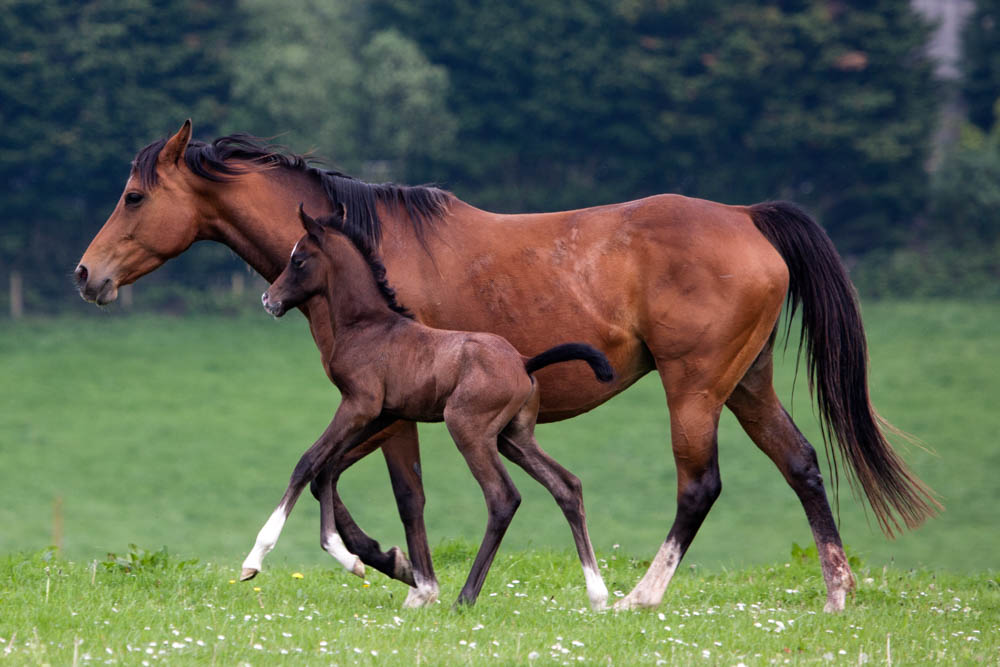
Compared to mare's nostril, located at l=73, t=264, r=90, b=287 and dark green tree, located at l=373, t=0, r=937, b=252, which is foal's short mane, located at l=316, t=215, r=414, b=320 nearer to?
mare's nostril, located at l=73, t=264, r=90, b=287

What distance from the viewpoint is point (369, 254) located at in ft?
22.6

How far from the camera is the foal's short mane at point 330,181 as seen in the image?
23.9ft

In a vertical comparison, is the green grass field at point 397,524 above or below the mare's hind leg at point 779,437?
below

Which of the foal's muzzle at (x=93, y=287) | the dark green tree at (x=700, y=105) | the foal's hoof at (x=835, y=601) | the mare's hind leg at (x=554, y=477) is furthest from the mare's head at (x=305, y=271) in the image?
the dark green tree at (x=700, y=105)

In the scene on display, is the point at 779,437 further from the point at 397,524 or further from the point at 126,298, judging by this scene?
the point at 126,298

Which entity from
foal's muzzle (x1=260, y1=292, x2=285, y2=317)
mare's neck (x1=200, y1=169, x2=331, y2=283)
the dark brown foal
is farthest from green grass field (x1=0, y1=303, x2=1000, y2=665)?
mare's neck (x1=200, y1=169, x2=331, y2=283)

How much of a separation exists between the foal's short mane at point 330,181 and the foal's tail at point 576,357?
125cm

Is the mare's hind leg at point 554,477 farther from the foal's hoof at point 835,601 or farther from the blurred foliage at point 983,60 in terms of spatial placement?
the blurred foliage at point 983,60

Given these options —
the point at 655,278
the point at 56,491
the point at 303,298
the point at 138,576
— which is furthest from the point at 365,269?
the point at 56,491

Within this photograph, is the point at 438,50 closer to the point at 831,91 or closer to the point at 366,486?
the point at 831,91

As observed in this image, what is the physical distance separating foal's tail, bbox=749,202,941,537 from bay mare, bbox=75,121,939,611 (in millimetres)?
56

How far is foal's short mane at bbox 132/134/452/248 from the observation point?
7297mm

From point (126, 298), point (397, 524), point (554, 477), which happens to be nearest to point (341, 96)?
point (126, 298)

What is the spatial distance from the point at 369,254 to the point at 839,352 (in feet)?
9.99
